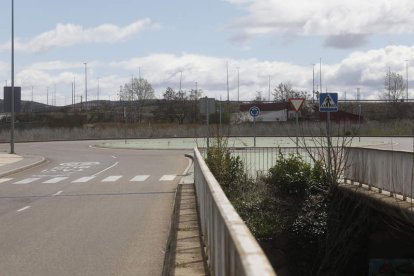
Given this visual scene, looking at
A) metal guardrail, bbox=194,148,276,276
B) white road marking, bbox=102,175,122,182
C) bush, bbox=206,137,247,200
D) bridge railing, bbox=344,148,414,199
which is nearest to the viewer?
metal guardrail, bbox=194,148,276,276

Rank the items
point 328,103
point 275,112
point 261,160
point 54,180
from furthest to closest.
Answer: point 275,112
point 261,160
point 54,180
point 328,103

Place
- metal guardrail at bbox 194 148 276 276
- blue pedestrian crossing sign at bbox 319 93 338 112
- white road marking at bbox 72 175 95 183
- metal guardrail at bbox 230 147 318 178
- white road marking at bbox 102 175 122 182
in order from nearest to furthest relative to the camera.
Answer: metal guardrail at bbox 194 148 276 276
blue pedestrian crossing sign at bbox 319 93 338 112
metal guardrail at bbox 230 147 318 178
white road marking at bbox 72 175 95 183
white road marking at bbox 102 175 122 182

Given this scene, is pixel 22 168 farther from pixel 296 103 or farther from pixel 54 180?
pixel 296 103

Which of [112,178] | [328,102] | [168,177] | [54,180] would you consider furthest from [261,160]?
[54,180]

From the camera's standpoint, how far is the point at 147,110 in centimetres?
14038

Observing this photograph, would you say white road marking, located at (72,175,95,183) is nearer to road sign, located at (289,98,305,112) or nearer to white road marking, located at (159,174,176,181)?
white road marking, located at (159,174,176,181)

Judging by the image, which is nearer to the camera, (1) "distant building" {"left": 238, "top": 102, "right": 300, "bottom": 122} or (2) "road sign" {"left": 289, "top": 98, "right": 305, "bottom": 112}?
(2) "road sign" {"left": 289, "top": 98, "right": 305, "bottom": 112}

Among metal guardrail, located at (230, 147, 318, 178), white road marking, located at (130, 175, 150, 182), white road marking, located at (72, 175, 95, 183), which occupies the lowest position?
white road marking, located at (72, 175, 95, 183)

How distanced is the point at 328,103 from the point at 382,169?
701cm

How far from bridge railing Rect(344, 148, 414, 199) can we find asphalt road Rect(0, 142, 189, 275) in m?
4.64

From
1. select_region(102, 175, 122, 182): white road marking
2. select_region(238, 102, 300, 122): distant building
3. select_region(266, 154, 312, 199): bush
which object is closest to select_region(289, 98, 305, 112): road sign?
select_region(102, 175, 122, 182): white road marking

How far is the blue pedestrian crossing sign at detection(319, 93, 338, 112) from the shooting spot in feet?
63.6

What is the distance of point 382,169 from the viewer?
Result: 12688mm

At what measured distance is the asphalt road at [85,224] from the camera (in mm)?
8523
